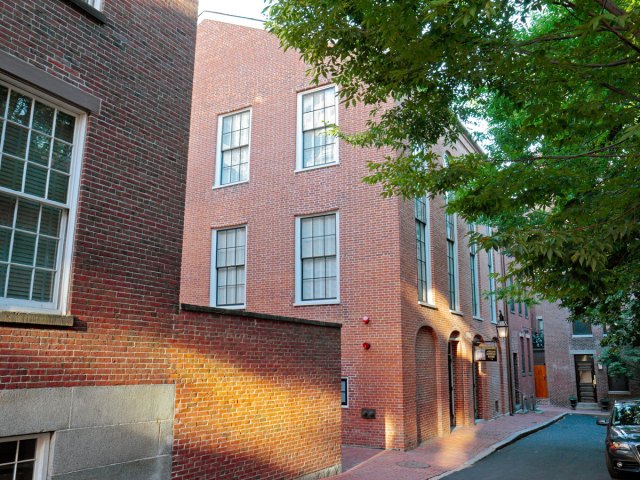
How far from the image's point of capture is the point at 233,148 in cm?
1811

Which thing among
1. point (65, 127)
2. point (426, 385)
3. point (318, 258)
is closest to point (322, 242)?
point (318, 258)

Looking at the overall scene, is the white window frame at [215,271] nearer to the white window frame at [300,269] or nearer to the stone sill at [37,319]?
the white window frame at [300,269]

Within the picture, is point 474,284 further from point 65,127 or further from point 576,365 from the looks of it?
point 65,127

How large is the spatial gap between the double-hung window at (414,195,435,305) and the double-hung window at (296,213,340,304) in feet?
9.19

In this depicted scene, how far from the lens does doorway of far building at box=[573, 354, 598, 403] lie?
32.4 meters

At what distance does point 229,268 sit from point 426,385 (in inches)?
273

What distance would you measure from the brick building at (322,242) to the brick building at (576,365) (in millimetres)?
15194

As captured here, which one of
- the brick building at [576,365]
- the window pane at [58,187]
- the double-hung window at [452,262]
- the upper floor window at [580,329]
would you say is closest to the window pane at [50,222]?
the window pane at [58,187]

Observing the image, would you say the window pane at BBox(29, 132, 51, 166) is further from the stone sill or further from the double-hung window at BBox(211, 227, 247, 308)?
the double-hung window at BBox(211, 227, 247, 308)

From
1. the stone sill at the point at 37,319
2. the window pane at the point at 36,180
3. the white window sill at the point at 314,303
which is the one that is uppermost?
the window pane at the point at 36,180

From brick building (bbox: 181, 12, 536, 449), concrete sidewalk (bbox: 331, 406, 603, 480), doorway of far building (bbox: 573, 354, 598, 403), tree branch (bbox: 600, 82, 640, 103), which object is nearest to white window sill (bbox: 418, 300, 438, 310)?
brick building (bbox: 181, 12, 536, 449)

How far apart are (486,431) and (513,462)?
17.2 ft

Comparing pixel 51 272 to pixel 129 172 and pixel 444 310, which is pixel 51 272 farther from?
pixel 444 310

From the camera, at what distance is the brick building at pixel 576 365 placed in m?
31.3
